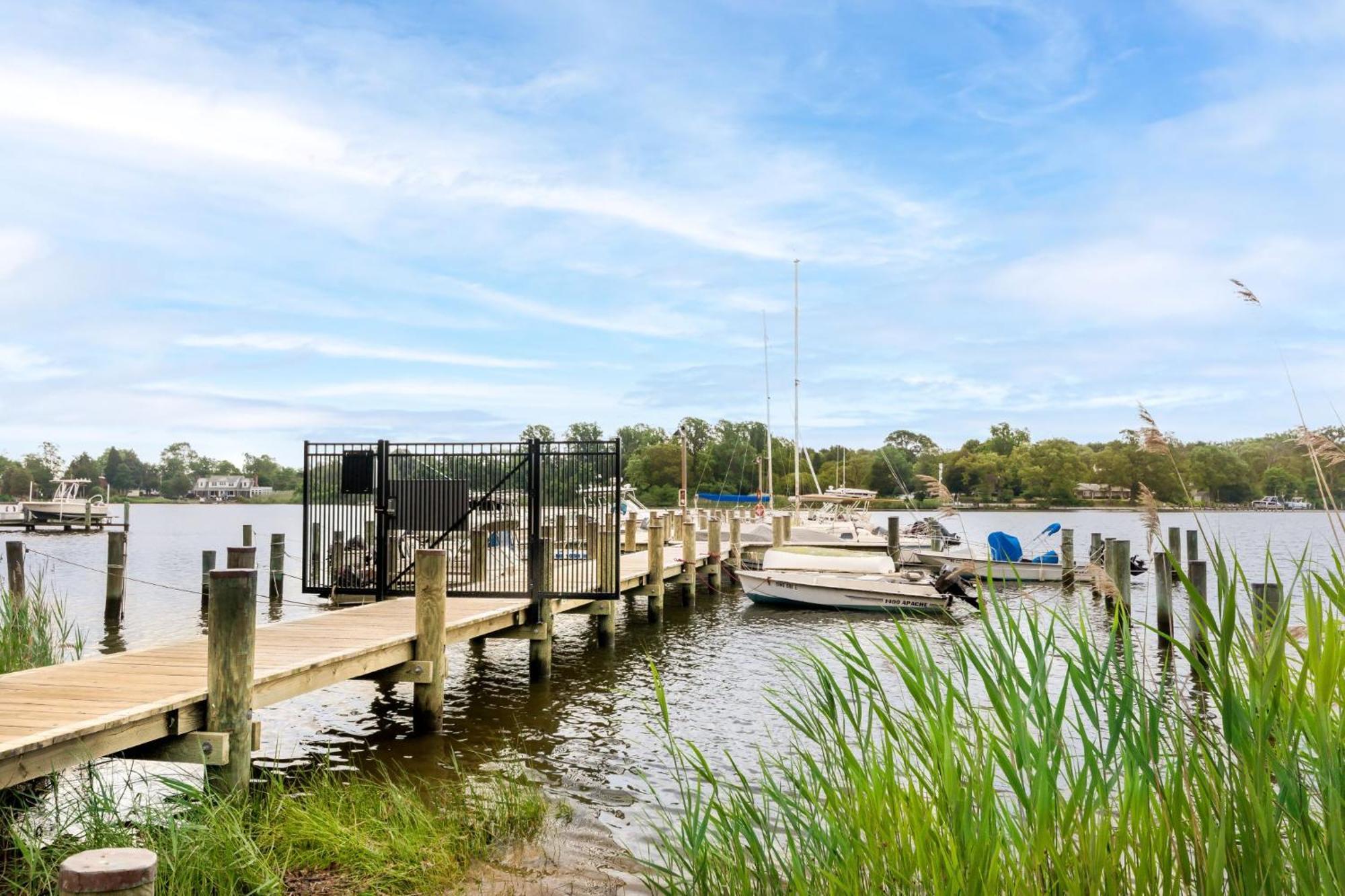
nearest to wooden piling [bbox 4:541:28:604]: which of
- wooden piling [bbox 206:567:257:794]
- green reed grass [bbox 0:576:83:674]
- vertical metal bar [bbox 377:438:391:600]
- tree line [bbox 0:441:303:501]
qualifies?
green reed grass [bbox 0:576:83:674]

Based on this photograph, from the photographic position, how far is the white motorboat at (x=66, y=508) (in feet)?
175

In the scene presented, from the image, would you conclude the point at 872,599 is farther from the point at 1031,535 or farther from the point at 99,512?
the point at 99,512

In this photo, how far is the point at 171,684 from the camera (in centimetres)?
712

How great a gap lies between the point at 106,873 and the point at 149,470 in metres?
159

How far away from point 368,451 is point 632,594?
8.56 m

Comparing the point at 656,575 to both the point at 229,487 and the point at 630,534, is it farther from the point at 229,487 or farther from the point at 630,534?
the point at 229,487

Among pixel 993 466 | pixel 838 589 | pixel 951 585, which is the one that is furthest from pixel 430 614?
pixel 993 466

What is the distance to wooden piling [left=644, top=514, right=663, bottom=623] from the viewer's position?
768 inches

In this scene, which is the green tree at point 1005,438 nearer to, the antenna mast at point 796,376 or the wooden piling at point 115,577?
the antenna mast at point 796,376

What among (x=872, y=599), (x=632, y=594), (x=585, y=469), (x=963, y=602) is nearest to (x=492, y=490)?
(x=585, y=469)

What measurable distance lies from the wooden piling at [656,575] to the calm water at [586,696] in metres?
0.39

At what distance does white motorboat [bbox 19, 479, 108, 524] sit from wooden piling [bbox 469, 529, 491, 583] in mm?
49209

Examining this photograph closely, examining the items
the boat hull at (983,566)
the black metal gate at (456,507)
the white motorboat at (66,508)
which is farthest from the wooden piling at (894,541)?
the white motorboat at (66,508)

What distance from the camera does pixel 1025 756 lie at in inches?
118
